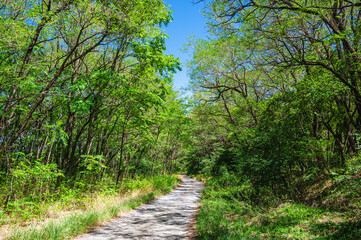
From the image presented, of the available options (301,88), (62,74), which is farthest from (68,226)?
(301,88)

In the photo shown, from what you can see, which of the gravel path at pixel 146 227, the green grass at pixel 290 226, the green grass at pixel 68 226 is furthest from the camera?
the gravel path at pixel 146 227

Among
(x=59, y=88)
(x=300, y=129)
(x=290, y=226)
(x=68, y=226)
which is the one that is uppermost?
(x=59, y=88)

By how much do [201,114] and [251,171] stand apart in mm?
7322

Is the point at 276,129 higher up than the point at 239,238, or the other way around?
the point at 276,129

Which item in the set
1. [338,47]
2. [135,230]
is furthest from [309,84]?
[135,230]

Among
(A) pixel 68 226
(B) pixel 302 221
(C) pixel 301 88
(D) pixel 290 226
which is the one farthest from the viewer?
(C) pixel 301 88

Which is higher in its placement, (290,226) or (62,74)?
(62,74)

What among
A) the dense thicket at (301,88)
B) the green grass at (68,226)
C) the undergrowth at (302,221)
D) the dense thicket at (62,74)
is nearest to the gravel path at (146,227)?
the green grass at (68,226)

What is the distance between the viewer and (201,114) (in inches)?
609

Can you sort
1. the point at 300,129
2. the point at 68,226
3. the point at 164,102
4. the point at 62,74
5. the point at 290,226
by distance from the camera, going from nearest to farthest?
the point at 68,226
the point at 290,226
the point at 62,74
the point at 300,129
the point at 164,102

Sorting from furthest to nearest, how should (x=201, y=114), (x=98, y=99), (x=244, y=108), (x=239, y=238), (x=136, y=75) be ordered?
(x=201, y=114) → (x=244, y=108) → (x=136, y=75) → (x=98, y=99) → (x=239, y=238)

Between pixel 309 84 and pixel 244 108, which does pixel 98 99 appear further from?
pixel 244 108

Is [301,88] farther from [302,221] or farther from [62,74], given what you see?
[62,74]

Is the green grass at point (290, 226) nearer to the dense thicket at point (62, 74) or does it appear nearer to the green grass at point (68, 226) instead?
the green grass at point (68, 226)
